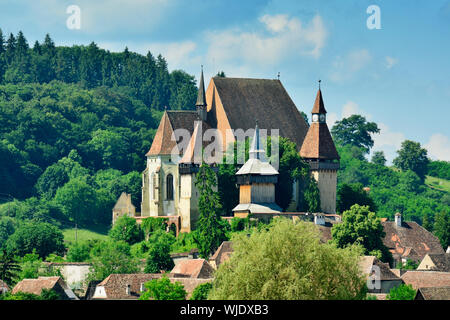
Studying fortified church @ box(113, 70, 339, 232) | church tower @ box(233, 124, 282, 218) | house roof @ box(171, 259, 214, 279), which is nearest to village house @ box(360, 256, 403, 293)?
house roof @ box(171, 259, 214, 279)

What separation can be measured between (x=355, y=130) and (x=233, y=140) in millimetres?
48980

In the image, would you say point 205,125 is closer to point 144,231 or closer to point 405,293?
point 144,231

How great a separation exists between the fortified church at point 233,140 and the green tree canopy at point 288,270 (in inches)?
953

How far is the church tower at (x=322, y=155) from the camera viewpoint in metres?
71.8

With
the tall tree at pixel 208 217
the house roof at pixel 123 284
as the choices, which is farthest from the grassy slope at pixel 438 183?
the house roof at pixel 123 284

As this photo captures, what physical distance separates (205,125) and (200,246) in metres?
10.1

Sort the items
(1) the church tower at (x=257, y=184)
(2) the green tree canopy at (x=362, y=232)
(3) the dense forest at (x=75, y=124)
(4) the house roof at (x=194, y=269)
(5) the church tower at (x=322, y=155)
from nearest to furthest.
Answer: (4) the house roof at (x=194, y=269), (2) the green tree canopy at (x=362, y=232), (1) the church tower at (x=257, y=184), (5) the church tower at (x=322, y=155), (3) the dense forest at (x=75, y=124)

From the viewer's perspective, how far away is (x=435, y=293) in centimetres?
5100

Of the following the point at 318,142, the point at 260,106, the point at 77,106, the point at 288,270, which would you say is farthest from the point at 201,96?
the point at 77,106

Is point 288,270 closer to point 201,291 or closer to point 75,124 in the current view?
point 201,291

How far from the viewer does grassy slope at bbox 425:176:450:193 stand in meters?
125

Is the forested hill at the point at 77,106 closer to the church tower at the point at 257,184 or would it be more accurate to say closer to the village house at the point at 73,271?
the church tower at the point at 257,184

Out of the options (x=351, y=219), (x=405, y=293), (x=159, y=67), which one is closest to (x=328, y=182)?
(x=351, y=219)

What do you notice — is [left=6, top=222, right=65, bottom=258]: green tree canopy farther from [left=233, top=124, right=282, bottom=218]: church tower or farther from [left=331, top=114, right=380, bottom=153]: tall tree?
[left=331, top=114, right=380, bottom=153]: tall tree
